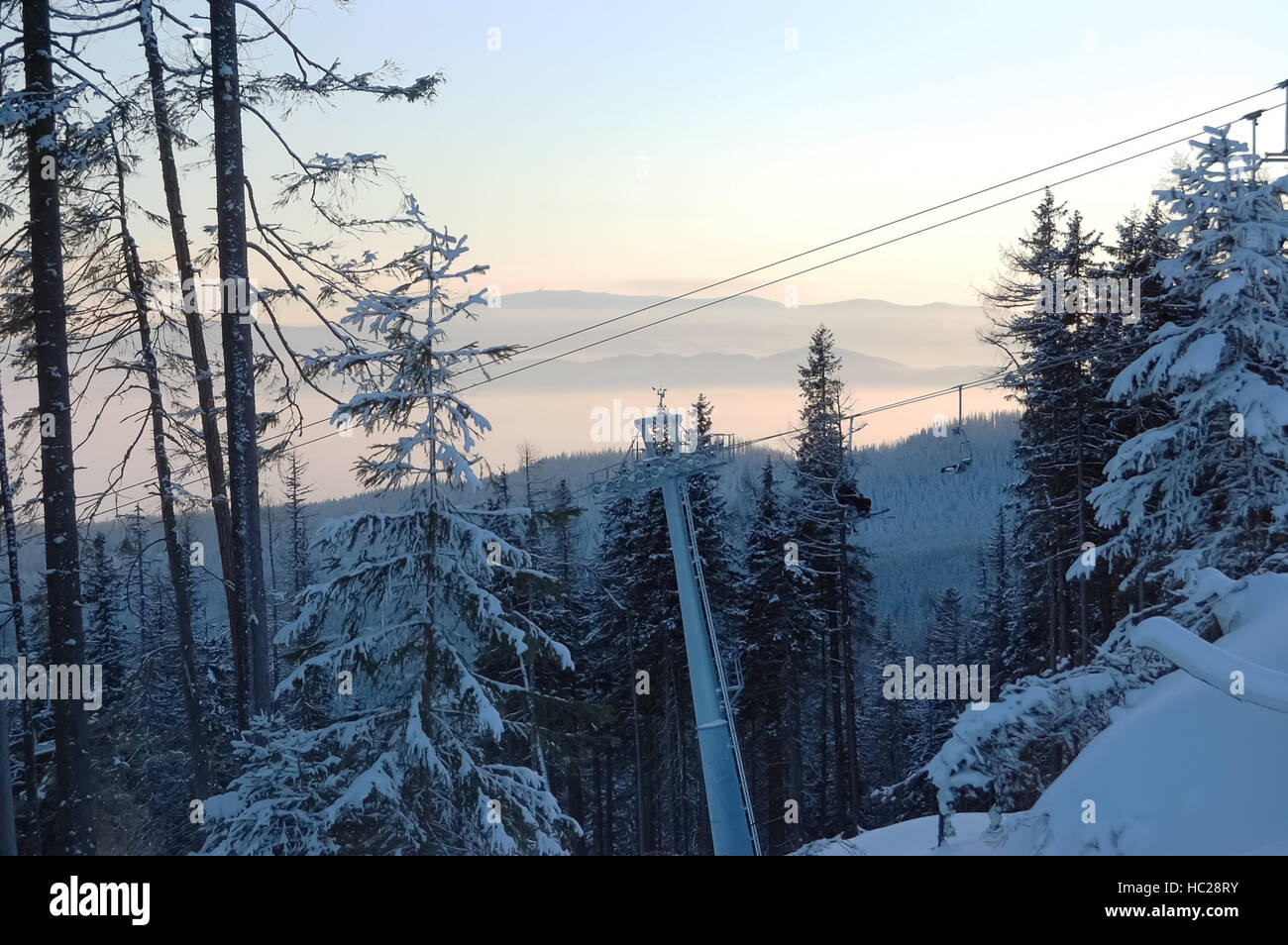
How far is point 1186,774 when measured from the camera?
9.09m

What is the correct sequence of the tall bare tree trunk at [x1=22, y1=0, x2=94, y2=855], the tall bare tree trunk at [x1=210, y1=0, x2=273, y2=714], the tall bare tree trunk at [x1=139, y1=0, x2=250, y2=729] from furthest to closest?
the tall bare tree trunk at [x1=139, y1=0, x2=250, y2=729], the tall bare tree trunk at [x1=210, y1=0, x2=273, y2=714], the tall bare tree trunk at [x1=22, y1=0, x2=94, y2=855]

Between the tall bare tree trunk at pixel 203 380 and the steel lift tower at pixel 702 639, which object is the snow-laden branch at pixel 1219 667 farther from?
the tall bare tree trunk at pixel 203 380

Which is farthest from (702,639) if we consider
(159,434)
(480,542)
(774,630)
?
(774,630)

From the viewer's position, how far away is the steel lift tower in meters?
14.5

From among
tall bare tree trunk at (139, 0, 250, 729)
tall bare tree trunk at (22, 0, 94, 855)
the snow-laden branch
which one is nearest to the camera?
the snow-laden branch

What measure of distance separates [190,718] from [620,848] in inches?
855

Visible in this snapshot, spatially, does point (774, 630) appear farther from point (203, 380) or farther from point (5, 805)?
point (5, 805)

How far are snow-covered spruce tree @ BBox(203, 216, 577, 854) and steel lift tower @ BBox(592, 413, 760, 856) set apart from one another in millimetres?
2757

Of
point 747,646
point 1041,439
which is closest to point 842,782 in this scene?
point 747,646

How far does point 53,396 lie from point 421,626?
524 centimetres

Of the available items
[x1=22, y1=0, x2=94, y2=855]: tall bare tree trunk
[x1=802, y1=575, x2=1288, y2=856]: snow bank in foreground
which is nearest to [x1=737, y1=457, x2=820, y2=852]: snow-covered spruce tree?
[x1=802, y1=575, x2=1288, y2=856]: snow bank in foreground

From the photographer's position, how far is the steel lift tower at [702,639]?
14547 mm

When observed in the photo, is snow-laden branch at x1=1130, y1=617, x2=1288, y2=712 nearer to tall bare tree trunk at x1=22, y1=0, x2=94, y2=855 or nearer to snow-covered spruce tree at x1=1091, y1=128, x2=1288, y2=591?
snow-covered spruce tree at x1=1091, y1=128, x2=1288, y2=591
